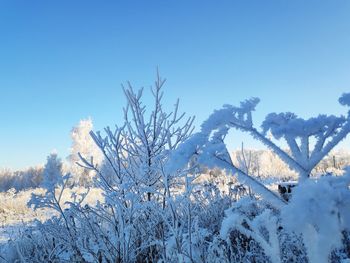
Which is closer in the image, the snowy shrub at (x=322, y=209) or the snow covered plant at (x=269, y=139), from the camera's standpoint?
the snowy shrub at (x=322, y=209)

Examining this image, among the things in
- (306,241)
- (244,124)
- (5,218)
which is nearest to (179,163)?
(244,124)

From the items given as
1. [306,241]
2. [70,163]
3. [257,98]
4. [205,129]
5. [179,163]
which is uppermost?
[70,163]

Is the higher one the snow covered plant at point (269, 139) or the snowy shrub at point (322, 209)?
the snow covered plant at point (269, 139)

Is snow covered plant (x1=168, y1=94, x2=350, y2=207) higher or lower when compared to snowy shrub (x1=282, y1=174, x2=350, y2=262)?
higher

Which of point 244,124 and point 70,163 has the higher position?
point 70,163

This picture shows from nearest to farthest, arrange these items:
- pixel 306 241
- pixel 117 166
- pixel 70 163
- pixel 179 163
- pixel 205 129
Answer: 1. pixel 306 241
2. pixel 179 163
3. pixel 205 129
4. pixel 117 166
5. pixel 70 163

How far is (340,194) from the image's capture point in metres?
0.75

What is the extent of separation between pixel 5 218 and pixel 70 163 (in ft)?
97.0

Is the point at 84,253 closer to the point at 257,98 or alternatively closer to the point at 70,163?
the point at 257,98

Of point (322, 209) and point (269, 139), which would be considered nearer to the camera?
point (322, 209)

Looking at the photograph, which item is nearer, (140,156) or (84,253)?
(84,253)

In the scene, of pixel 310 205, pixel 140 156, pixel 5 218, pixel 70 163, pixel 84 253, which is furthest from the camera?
pixel 70 163

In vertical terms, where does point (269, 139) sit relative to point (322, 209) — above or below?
above

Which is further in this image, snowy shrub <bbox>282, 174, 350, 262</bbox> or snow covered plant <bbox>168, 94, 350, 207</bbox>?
snow covered plant <bbox>168, 94, 350, 207</bbox>
